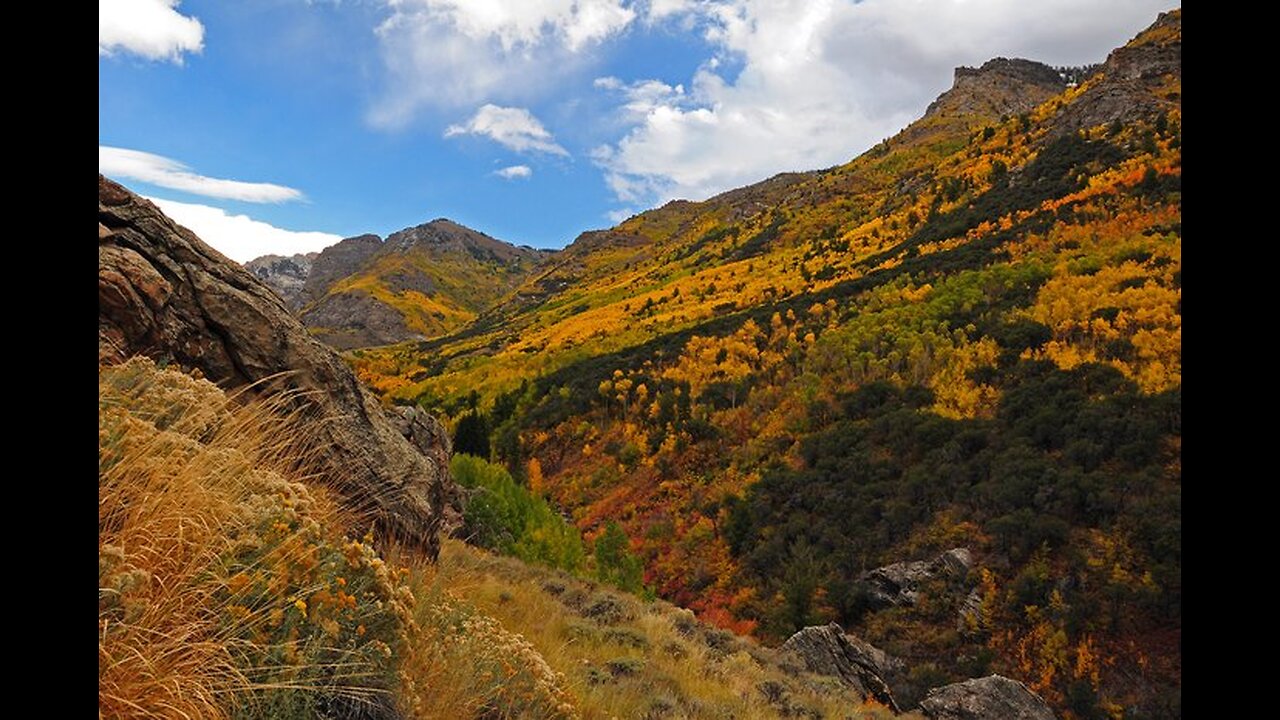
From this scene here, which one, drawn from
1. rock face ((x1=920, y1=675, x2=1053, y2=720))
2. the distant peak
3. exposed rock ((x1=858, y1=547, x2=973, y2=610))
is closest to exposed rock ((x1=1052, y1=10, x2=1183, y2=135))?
exposed rock ((x1=858, y1=547, x2=973, y2=610))

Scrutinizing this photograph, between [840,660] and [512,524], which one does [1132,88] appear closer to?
[840,660]

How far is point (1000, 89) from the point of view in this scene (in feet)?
367

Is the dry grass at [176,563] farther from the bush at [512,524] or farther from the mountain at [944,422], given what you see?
the mountain at [944,422]

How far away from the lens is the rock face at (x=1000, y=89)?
107m

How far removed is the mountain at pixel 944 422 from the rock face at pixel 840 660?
1139 millimetres

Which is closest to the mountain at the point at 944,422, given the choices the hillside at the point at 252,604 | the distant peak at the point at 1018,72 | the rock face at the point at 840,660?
the rock face at the point at 840,660

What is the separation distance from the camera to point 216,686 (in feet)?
7.54

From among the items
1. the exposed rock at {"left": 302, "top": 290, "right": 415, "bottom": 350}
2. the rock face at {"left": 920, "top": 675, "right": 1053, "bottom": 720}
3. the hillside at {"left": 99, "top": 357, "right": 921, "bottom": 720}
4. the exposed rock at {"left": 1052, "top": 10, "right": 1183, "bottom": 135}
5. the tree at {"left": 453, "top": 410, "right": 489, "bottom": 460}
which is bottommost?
the rock face at {"left": 920, "top": 675, "right": 1053, "bottom": 720}

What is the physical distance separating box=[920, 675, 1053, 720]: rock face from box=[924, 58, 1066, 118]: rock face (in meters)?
110

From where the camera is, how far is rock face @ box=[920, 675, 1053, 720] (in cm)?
1182

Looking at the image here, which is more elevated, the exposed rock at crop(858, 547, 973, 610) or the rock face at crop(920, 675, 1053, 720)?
the exposed rock at crop(858, 547, 973, 610)

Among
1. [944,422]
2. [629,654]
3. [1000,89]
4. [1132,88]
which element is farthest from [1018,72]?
[629,654]

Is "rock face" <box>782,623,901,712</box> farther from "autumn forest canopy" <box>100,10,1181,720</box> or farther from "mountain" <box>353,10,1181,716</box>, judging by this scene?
"mountain" <box>353,10,1181,716</box>

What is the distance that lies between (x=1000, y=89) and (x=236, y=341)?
132 m
